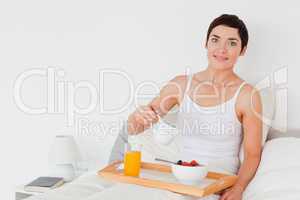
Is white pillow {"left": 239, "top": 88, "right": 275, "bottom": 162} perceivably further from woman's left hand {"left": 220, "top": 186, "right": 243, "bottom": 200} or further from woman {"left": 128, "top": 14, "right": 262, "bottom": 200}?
woman's left hand {"left": 220, "top": 186, "right": 243, "bottom": 200}

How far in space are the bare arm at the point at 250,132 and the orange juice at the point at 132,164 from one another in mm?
383

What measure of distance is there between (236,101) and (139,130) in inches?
17.7

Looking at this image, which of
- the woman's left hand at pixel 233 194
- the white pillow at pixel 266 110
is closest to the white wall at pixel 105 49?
the white pillow at pixel 266 110

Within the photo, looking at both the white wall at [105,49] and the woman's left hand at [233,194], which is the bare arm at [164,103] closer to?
the white wall at [105,49]

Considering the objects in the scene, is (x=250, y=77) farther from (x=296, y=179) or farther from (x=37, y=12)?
(x=37, y=12)

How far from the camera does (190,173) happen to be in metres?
1.58

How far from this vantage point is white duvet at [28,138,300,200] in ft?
4.88

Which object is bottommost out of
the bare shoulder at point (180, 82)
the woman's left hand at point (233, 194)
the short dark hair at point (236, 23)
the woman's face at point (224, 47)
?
the woman's left hand at point (233, 194)

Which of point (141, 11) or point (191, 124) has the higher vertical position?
point (141, 11)

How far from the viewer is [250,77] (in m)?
2.12

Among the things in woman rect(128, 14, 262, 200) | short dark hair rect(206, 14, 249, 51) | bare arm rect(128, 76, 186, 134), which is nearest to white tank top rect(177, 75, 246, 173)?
woman rect(128, 14, 262, 200)

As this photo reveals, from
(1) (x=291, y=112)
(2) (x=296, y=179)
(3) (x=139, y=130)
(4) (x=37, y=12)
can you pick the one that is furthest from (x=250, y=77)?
(4) (x=37, y=12)

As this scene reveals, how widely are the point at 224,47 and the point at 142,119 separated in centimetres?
47

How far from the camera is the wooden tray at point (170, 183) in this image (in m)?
1.53
